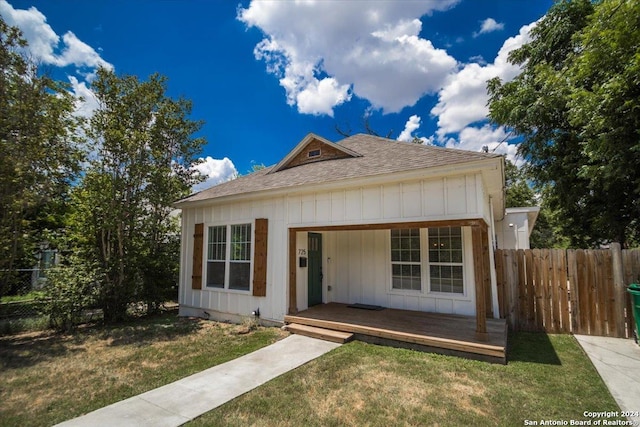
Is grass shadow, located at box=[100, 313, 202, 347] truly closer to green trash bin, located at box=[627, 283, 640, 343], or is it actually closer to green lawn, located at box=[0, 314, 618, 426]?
green lawn, located at box=[0, 314, 618, 426]

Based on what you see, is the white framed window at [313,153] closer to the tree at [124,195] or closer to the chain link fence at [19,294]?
the tree at [124,195]

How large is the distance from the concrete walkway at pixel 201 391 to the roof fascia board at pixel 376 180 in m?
3.15

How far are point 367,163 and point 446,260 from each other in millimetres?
2970

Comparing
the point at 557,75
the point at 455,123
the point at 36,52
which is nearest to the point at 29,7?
the point at 36,52

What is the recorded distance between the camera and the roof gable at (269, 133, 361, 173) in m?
8.31

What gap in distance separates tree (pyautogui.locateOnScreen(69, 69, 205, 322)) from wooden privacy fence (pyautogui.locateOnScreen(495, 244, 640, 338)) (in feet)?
31.2

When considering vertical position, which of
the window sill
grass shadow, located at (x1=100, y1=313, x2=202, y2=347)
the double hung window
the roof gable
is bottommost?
grass shadow, located at (x1=100, y1=313, x2=202, y2=347)

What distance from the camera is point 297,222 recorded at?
22.2 ft

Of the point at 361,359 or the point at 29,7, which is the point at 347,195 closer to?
the point at 361,359

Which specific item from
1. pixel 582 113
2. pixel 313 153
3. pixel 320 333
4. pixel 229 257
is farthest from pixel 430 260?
pixel 582 113

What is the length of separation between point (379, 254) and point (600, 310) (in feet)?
15.0

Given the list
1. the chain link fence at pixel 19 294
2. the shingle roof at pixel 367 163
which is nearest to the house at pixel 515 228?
the shingle roof at pixel 367 163

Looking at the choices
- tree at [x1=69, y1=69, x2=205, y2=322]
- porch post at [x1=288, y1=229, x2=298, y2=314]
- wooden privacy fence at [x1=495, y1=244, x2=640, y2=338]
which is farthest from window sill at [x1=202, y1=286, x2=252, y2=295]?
wooden privacy fence at [x1=495, y1=244, x2=640, y2=338]

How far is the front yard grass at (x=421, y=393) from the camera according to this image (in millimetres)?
3039
